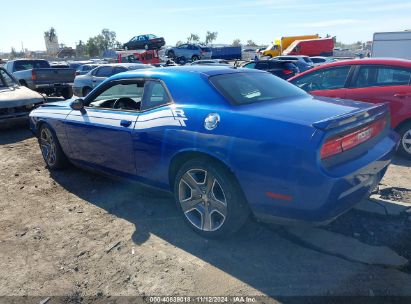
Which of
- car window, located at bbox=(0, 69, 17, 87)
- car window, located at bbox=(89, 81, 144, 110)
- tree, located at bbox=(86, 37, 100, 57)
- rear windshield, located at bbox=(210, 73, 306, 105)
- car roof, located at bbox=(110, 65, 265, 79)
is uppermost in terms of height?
car roof, located at bbox=(110, 65, 265, 79)

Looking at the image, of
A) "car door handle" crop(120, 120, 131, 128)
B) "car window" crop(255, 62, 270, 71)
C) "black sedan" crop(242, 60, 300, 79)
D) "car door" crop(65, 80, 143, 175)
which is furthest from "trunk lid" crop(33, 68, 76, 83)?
"car door handle" crop(120, 120, 131, 128)

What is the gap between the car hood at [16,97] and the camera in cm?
846

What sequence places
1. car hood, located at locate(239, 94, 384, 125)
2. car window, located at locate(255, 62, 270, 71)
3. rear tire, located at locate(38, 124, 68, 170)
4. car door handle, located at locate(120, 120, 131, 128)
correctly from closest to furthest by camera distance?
1. car hood, located at locate(239, 94, 384, 125)
2. car door handle, located at locate(120, 120, 131, 128)
3. rear tire, located at locate(38, 124, 68, 170)
4. car window, located at locate(255, 62, 270, 71)

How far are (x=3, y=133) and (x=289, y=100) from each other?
7.61 metres

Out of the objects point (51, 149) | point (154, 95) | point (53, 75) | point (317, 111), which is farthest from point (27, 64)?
Answer: point (317, 111)

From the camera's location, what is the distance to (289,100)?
3.74 metres

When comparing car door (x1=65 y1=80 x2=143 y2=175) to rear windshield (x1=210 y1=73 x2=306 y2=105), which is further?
car door (x1=65 y1=80 x2=143 y2=175)

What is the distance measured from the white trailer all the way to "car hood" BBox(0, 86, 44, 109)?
1594 centimetres

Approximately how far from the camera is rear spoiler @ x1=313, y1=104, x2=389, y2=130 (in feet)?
9.27

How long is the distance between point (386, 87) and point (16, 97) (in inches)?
305

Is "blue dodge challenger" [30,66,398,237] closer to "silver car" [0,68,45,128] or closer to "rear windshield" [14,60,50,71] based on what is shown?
"silver car" [0,68,45,128]

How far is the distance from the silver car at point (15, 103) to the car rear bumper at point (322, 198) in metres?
7.27

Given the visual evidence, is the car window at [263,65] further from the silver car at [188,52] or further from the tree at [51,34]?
the tree at [51,34]

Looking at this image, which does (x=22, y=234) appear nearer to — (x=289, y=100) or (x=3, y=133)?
(x=289, y=100)
